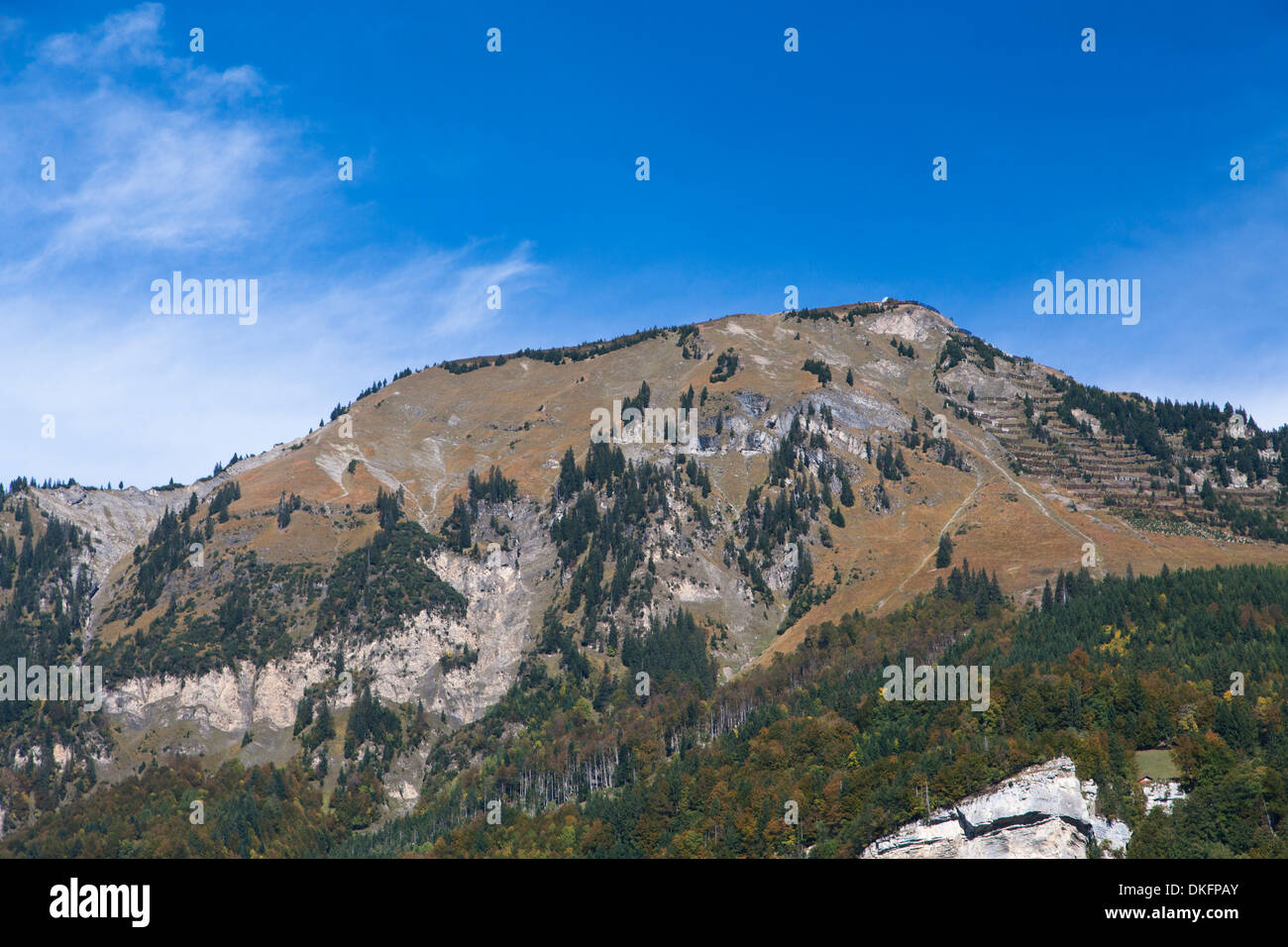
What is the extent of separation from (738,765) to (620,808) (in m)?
20.5

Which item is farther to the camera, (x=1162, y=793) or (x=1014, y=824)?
(x=1014, y=824)

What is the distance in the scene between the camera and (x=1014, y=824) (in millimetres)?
147250

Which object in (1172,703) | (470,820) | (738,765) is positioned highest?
(1172,703)

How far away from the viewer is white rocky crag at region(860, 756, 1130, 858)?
145 m

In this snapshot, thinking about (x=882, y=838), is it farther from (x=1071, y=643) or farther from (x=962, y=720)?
(x=1071, y=643)

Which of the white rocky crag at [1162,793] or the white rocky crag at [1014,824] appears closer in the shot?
the white rocky crag at [1162,793]

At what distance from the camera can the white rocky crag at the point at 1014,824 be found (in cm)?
14525

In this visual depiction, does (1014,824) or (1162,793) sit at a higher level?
(1162,793)

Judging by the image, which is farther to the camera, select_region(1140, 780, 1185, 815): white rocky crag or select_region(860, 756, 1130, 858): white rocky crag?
select_region(860, 756, 1130, 858): white rocky crag

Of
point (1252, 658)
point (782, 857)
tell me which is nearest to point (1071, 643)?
point (1252, 658)
